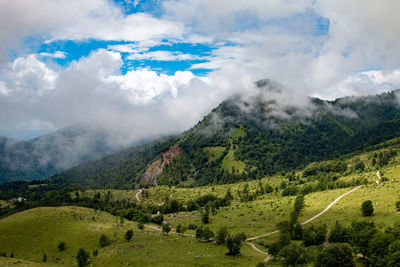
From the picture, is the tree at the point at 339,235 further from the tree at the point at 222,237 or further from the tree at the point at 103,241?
the tree at the point at 103,241

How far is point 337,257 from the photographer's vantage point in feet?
195

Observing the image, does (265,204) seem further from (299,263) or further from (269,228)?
(299,263)

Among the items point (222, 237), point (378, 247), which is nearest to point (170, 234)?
point (222, 237)

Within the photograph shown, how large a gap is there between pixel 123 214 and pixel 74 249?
58260 mm

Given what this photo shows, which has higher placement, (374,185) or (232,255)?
(374,185)

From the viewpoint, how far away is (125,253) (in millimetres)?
82812

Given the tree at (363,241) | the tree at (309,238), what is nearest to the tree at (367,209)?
the tree at (309,238)

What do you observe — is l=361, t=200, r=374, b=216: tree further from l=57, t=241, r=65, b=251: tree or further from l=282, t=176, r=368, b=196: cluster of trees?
l=57, t=241, r=65, b=251: tree

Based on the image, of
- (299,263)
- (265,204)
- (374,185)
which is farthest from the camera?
(265,204)

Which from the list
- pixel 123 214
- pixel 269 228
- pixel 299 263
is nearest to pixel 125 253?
pixel 299 263

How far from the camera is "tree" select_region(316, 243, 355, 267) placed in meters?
59.1

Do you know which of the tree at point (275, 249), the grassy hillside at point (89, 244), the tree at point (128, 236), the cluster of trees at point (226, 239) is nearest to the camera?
the tree at point (275, 249)

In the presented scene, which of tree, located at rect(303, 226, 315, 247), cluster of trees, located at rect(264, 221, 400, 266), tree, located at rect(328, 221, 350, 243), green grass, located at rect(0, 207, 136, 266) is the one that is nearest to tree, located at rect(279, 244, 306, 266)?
cluster of trees, located at rect(264, 221, 400, 266)

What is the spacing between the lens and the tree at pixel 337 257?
59125 millimetres
